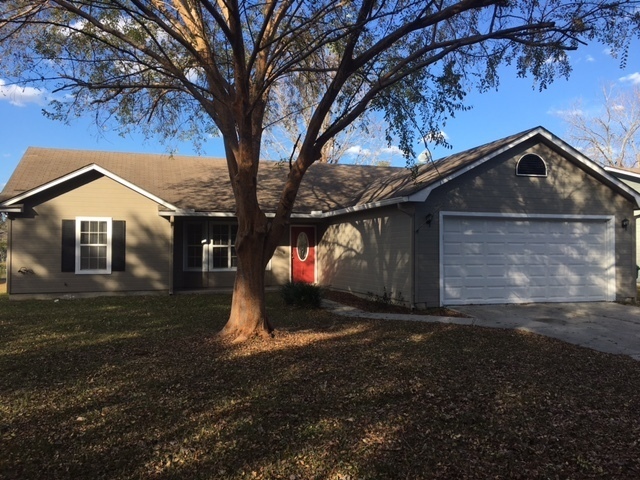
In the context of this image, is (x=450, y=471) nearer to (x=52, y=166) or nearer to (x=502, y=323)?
(x=502, y=323)

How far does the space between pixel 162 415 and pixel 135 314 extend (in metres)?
6.64

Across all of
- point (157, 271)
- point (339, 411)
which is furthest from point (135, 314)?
point (339, 411)

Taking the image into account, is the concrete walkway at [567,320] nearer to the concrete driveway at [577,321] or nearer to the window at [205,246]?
the concrete driveway at [577,321]

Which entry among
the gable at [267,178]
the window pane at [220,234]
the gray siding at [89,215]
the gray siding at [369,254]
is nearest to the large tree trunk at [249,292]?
the gable at [267,178]

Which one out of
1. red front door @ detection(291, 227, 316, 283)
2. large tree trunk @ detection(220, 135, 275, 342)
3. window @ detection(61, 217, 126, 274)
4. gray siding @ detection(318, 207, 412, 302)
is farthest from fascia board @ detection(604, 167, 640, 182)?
window @ detection(61, 217, 126, 274)

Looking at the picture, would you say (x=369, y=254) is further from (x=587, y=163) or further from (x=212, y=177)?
(x=212, y=177)

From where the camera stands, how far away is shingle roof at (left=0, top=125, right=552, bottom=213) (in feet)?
45.9

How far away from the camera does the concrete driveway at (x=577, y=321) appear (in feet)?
27.0

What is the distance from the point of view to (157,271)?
48.0 ft

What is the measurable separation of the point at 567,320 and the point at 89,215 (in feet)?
41.4

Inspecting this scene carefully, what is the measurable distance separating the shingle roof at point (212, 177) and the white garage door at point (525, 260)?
72.3 inches

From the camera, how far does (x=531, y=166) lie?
12.5m

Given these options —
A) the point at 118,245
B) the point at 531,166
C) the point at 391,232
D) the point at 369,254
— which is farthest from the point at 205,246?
the point at 531,166

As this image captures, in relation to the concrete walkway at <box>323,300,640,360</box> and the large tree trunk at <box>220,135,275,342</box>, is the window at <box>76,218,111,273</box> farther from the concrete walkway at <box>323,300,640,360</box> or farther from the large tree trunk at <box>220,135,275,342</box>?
the large tree trunk at <box>220,135,275,342</box>
